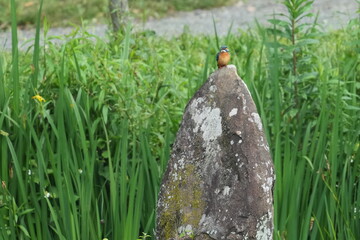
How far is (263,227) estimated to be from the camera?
252 cm

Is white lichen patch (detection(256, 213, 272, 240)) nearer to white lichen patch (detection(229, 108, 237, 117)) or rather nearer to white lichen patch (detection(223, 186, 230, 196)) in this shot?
white lichen patch (detection(223, 186, 230, 196))

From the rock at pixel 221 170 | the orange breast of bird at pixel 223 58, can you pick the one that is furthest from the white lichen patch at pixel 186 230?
the orange breast of bird at pixel 223 58

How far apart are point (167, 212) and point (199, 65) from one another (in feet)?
9.87

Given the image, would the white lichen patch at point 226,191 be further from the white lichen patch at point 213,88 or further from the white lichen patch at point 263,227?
the white lichen patch at point 213,88

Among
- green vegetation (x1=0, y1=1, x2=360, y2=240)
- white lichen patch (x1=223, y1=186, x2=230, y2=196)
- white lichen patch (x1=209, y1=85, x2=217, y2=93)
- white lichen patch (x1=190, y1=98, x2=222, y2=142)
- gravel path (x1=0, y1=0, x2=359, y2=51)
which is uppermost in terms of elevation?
white lichen patch (x1=209, y1=85, x2=217, y2=93)

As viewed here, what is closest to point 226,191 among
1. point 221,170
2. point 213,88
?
point 221,170

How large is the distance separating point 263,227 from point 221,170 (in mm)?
226

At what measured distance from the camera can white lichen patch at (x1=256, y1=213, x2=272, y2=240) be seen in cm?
251

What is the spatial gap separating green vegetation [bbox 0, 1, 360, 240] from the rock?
32 cm

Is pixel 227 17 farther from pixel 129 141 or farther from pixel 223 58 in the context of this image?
pixel 223 58

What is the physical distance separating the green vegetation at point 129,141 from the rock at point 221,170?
32 cm

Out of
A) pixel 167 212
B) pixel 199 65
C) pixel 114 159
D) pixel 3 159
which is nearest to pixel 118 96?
pixel 114 159

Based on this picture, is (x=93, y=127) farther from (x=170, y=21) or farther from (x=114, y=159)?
(x=170, y=21)

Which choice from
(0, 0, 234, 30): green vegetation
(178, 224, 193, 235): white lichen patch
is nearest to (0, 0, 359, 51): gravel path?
(0, 0, 234, 30): green vegetation
